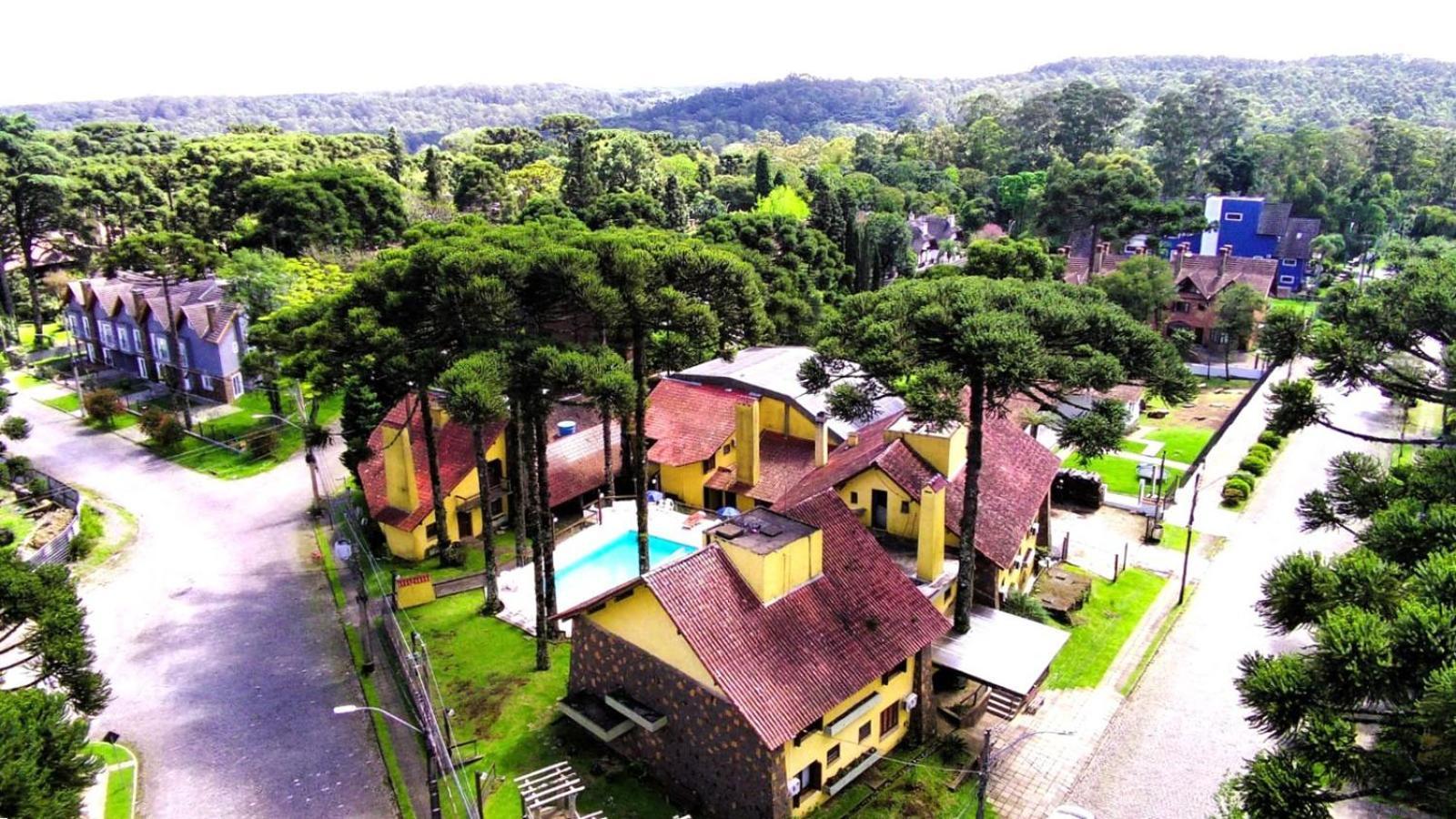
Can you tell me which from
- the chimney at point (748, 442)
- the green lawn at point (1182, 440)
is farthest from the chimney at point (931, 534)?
the green lawn at point (1182, 440)

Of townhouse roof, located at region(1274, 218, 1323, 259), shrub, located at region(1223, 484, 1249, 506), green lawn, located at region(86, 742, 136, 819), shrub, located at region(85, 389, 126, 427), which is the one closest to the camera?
green lawn, located at region(86, 742, 136, 819)

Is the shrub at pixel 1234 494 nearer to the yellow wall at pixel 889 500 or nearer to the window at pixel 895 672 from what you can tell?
the yellow wall at pixel 889 500

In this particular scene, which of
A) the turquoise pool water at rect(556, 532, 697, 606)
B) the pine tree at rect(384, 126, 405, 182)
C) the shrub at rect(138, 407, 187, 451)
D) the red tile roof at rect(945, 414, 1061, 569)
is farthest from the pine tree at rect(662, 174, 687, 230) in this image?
the red tile roof at rect(945, 414, 1061, 569)

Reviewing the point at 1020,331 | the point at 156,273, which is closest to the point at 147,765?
the point at 1020,331

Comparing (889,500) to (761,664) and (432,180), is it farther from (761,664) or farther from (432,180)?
(432,180)

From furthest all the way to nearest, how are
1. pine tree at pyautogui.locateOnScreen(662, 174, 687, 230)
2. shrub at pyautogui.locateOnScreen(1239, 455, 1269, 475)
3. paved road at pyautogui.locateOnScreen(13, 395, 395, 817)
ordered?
pine tree at pyautogui.locateOnScreen(662, 174, 687, 230) < shrub at pyautogui.locateOnScreen(1239, 455, 1269, 475) < paved road at pyautogui.locateOnScreen(13, 395, 395, 817)

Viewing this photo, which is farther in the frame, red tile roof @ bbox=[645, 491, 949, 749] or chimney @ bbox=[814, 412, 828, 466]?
chimney @ bbox=[814, 412, 828, 466]

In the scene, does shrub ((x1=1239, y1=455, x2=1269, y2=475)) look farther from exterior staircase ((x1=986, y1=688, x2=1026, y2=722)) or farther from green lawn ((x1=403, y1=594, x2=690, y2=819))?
green lawn ((x1=403, y1=594, x2=690, y2=819))

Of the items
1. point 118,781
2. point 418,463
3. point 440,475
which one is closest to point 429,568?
point 440,475
